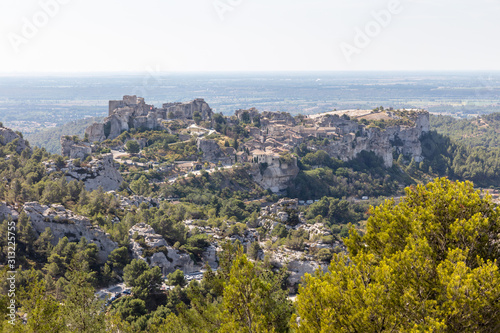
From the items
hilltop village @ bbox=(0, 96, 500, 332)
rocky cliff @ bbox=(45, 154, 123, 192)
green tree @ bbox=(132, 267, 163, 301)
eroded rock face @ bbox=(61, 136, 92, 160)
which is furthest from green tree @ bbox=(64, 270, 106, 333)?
eroded rock face @ bbox=(61, 136, 92, 160)

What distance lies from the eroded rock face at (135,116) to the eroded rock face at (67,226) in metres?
48.5

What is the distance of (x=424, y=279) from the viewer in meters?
11.6

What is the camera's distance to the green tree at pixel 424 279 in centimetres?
1056

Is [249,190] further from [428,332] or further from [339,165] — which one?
[428,332]

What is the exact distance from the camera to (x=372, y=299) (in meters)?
11.0

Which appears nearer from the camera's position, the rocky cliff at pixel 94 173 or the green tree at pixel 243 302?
the green tree at pixel 243 302

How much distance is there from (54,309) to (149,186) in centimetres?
4736

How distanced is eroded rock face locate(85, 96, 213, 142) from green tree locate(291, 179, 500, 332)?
253 feet

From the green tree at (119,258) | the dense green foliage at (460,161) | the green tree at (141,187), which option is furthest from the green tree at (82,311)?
the dense green foliage at (460,161)

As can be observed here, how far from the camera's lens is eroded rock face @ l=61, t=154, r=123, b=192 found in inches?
2109

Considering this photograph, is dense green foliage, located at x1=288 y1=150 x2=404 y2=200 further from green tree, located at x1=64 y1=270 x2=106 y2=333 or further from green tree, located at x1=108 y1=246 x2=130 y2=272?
green tree, located at x1=64 y1=270 x2=106 y2=333

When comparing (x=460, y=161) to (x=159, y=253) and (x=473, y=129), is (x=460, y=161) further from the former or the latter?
(x=159, y=253)

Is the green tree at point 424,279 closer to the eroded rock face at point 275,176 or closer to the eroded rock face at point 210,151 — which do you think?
the eroded rock face at point 275,176

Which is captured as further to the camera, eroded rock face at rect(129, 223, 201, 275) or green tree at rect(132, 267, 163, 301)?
eroded rock face at rect(129, 223, 201, 275)
